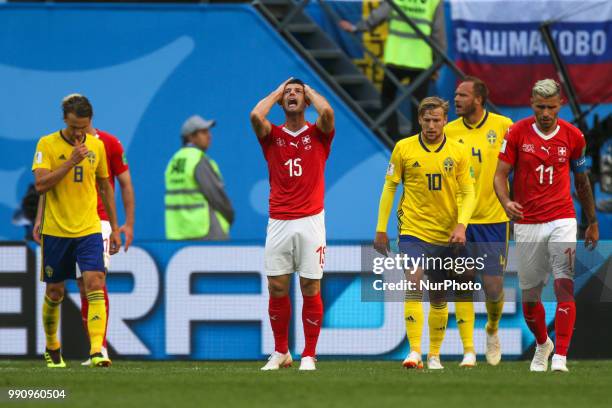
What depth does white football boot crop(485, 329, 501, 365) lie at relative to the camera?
42.2 feet

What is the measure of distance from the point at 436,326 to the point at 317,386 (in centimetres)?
246

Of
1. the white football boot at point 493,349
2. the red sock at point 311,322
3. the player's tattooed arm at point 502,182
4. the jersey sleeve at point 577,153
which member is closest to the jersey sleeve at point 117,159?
the red sock at point 311,322

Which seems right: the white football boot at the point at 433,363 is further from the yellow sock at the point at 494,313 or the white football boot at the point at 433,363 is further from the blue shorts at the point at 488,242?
the blue shorts at the point at 488,242

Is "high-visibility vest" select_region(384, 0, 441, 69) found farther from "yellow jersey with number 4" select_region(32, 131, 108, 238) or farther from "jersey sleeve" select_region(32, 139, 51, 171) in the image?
"jersey sleeve" select_region(32, 139, 51, 171)

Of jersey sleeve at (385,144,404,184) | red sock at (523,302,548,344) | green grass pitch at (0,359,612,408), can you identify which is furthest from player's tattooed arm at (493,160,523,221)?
green grass pitch at (0,359,612,408)

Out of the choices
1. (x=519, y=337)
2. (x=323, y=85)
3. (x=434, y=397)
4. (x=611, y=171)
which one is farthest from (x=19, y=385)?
(x=611, y=171)

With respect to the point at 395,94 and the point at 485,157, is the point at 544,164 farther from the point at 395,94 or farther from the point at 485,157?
the point at 395,94

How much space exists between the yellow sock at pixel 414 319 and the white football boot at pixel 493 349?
48.4 inches

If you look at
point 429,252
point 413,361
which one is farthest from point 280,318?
point 429,252

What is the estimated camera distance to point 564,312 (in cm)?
1127

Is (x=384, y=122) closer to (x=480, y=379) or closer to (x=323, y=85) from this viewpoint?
(x=323, y=85)

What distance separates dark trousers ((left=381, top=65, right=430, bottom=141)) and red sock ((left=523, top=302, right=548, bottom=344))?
511 cm

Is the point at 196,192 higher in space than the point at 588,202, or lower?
higher

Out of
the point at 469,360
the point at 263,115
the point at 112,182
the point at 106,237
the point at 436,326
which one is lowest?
the point at 469,360
